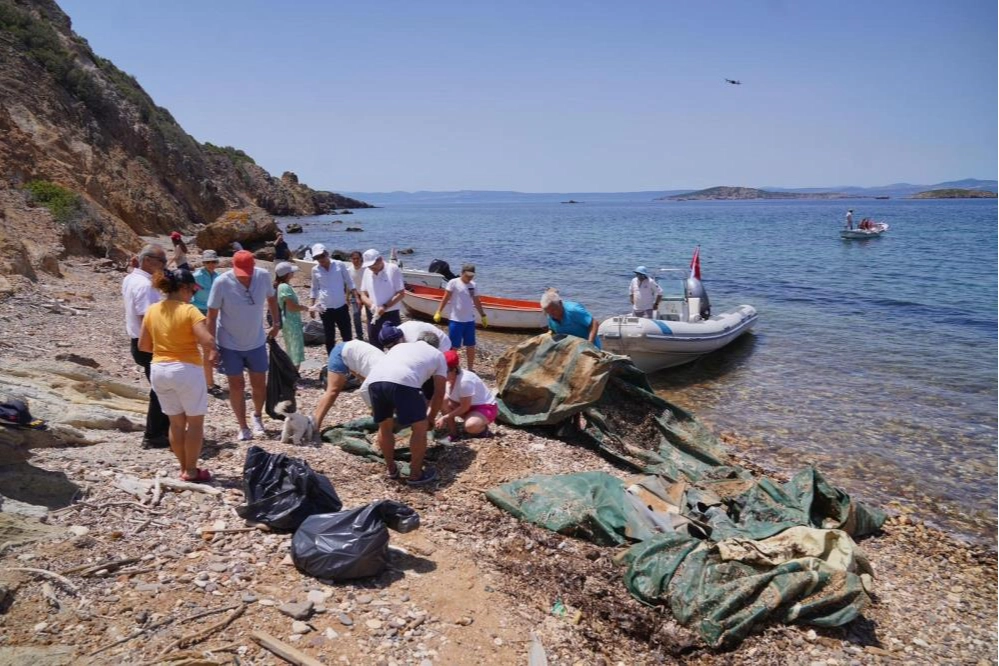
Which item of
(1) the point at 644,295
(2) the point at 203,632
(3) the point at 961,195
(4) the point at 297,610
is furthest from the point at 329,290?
(3) the point at 961,195

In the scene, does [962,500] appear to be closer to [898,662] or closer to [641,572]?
[898,662]

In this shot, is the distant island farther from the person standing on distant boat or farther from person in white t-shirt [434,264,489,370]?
person in white t-shirt [434,264,489,370]

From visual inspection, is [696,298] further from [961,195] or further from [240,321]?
[961,195]

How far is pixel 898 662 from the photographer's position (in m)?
4.00

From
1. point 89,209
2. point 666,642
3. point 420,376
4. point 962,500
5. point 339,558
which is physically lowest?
point 962,500

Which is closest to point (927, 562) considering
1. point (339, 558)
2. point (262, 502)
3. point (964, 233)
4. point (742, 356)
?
point (339, 558)

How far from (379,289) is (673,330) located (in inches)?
216

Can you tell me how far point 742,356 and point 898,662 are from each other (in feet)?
32.1

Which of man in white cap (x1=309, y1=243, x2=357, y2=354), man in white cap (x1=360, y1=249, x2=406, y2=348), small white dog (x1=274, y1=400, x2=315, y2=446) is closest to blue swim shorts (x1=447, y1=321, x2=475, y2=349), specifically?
man in white cap (x1=360, y1=249, x2=406, y2=348)

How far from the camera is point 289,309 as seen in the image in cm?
802

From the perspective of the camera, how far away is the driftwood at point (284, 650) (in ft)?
10.3

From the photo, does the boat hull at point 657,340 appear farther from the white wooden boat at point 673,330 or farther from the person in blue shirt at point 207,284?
the person in blue shirt at point 207,284

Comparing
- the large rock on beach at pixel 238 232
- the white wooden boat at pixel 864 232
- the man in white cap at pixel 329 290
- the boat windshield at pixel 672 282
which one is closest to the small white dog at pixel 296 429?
the man in white cap at pixel 329 290

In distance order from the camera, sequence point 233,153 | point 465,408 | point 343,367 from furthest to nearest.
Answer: point 233,153
point 465,408
point 343,367
